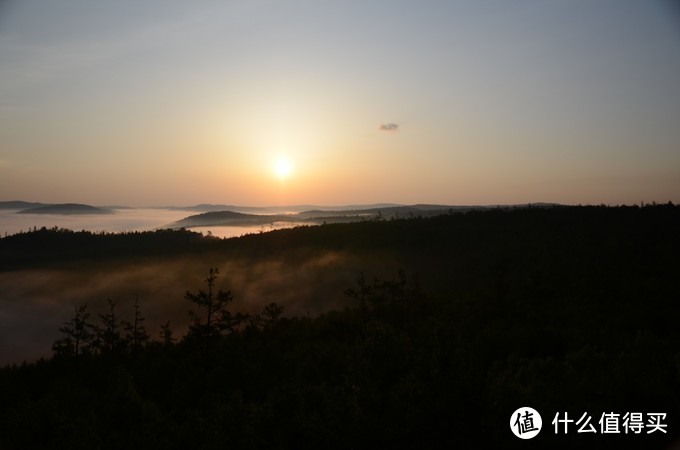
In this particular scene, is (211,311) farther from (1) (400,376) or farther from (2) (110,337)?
(1) (400,376)

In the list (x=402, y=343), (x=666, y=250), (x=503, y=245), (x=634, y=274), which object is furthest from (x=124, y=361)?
(x=503, y=245)

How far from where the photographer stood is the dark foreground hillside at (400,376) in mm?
18688

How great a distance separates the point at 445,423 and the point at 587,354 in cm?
1638

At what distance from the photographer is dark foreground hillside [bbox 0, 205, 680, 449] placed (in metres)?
18.7

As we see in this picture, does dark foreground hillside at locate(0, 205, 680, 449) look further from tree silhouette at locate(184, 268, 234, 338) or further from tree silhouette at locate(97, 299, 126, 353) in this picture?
tree silhouette at locate(97, 299, 126, 353)

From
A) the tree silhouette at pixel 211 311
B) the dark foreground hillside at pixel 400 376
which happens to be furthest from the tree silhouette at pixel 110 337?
the tree silhouette at pixel 211 311

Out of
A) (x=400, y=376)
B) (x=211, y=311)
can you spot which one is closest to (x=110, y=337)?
(x=211, y=311)

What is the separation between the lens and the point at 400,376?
20875 mm

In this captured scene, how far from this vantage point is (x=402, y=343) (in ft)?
69.8

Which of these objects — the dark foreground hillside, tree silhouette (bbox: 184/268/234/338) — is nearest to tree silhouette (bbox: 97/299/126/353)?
the dark foreground hillside

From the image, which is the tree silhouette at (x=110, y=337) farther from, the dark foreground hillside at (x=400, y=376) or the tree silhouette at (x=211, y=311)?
the tree silhouette at (x=211, y=311)

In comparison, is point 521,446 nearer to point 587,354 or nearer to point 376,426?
point 376,426

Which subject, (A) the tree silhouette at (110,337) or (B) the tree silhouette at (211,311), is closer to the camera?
(B) the tree silhouette at (211,311)

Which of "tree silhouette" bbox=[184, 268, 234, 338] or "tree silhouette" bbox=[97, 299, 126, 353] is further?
"tree silhouette" bbox=[97, 299, 126, 353]
